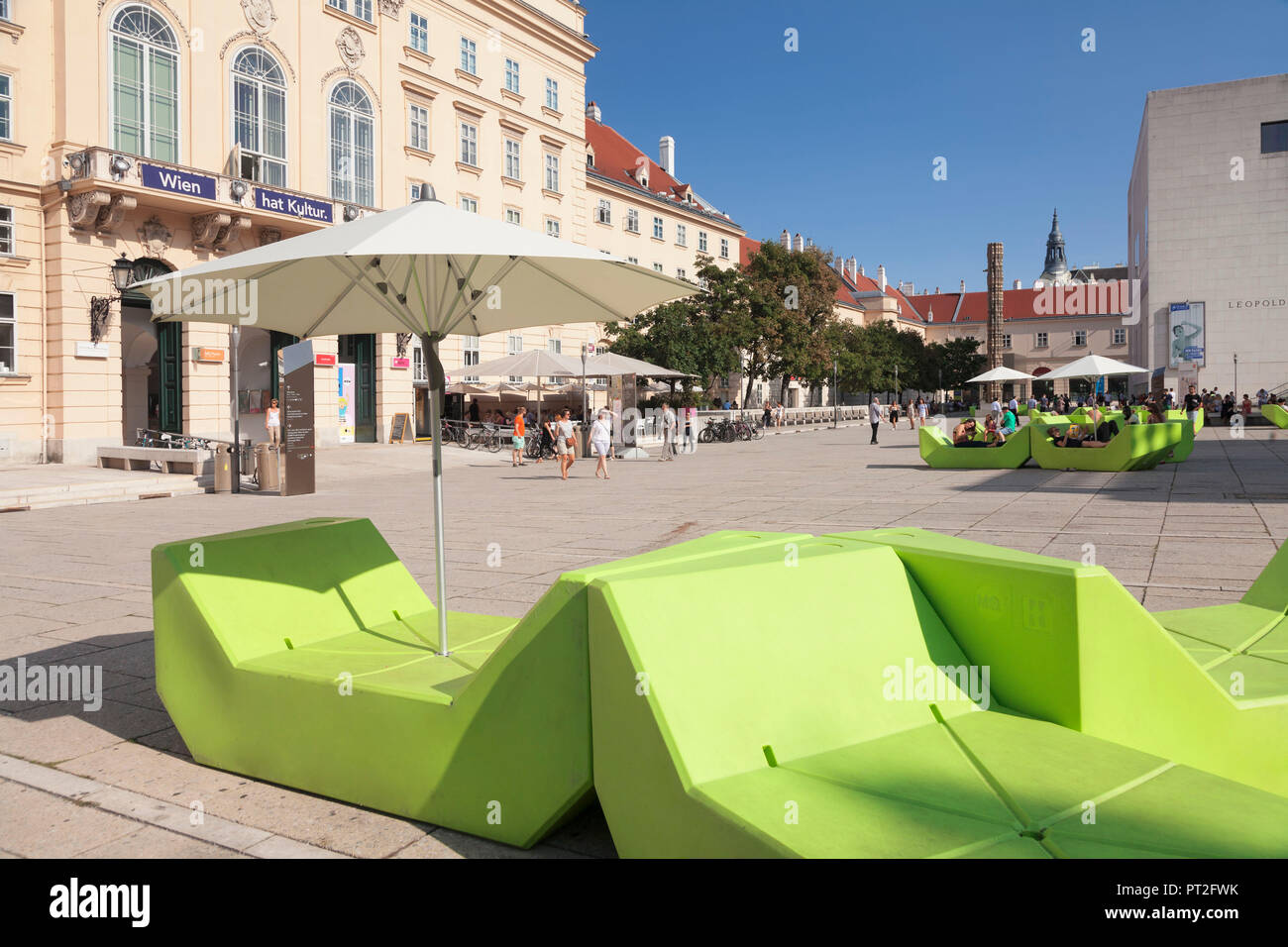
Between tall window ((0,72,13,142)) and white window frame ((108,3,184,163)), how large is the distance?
118 millimetres

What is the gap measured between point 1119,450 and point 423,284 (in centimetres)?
1757

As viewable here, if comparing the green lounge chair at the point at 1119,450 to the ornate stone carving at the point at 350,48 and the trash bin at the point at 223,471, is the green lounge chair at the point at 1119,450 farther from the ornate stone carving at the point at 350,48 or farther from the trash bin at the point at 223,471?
the ornate stone carving at the point at 350,48

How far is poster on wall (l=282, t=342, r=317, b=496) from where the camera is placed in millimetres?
17688

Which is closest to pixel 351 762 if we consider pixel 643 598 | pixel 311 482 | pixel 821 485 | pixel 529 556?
pixel 643 598

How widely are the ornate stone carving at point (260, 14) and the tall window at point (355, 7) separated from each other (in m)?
2.61

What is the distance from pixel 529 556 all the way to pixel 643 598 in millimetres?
6762

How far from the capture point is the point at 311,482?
60.8ft

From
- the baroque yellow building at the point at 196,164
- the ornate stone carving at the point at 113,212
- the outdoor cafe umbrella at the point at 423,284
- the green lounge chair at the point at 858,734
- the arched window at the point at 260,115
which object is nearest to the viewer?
the green lounge chair at the point at 858,734

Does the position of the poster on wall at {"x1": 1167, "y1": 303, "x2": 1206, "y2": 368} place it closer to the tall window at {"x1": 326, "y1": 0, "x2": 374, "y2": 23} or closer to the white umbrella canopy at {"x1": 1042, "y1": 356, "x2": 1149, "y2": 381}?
the white umbrella canopy at {"x1": 1042, "y1": 356, "x2": 1149, "y2": 381}

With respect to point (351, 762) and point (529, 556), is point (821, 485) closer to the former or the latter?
point (529, 556)

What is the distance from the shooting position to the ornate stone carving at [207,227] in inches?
1022

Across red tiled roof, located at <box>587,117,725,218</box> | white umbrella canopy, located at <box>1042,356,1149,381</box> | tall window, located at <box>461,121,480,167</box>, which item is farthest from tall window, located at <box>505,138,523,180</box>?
white umbrella canopy, located at <box>1042,356,1149,381</box>

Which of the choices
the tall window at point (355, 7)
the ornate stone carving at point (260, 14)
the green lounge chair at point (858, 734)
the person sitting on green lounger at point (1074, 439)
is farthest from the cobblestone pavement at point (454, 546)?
the tall window at point (355, 7)

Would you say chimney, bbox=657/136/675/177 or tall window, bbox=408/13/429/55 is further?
chimney, bbox=657/136/675/177
